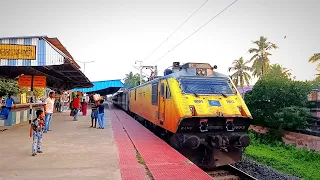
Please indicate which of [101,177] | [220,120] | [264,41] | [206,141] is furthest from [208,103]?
[264,41]

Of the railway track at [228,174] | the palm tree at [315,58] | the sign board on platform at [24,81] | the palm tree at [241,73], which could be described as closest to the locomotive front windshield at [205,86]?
the railway track at [228,174]

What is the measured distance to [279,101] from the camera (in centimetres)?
1653

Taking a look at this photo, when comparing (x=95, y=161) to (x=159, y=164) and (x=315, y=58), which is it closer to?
(x=159, y=164)

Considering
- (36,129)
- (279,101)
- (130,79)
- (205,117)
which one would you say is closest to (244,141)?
(205,117)

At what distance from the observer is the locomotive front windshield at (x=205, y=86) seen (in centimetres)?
916

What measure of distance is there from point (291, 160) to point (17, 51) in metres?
12.6

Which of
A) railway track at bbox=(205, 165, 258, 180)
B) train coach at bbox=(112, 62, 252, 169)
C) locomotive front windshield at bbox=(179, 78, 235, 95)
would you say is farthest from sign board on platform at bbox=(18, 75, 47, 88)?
railway track at bbox=(205, 165, 258, 180)

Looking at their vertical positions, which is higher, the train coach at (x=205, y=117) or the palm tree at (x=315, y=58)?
the palm tree at (x=315, y=58)

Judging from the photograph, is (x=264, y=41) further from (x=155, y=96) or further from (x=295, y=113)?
(x=155, y=96)

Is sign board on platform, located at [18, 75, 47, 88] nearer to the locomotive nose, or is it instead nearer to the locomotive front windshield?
the locomotive front windshield

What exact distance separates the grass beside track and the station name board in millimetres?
10621

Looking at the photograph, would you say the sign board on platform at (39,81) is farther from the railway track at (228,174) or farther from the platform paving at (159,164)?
the railway track at (228,174)

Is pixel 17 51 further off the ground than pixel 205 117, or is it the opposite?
pixel 17 51

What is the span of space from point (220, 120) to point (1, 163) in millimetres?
6111
